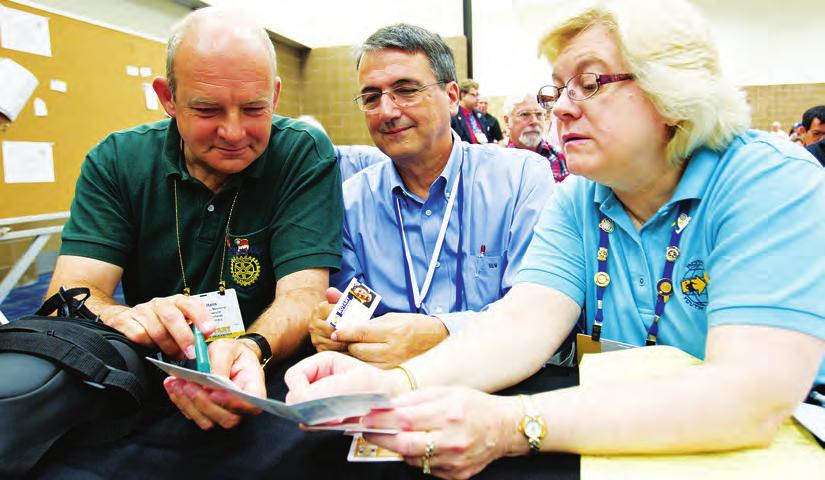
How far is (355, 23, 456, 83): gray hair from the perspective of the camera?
1982mm

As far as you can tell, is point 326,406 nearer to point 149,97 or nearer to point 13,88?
point 13,88

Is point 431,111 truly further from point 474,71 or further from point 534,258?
point 474,71

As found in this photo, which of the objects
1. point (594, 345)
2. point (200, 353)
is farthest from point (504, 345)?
point (200, 353)

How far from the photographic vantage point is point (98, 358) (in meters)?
0.88

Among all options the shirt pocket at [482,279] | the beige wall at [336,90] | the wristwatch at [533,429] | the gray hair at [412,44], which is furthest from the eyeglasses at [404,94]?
the beige wall at [336,90]

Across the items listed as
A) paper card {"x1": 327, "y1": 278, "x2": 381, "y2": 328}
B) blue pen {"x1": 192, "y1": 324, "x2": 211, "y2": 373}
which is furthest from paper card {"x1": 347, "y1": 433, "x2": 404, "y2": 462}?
paper card {"x1": 327, "y1": 278, "x2": 381, "y2": 328}

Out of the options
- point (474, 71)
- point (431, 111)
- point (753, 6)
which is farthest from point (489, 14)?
point (431, 111)

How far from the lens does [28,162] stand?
14.4 ft

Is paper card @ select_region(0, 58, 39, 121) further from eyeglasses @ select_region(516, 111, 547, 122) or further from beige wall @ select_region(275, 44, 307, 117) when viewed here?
beige wall @ select_region(275, 44, 307, 117)

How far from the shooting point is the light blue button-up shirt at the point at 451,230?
1848mm

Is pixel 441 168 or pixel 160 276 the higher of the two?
Result: pixel 441 168

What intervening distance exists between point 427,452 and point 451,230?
122 centimetres

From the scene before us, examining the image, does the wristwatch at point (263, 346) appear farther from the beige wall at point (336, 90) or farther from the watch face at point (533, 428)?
the beige wall at point (336, 90)

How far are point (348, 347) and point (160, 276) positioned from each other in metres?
0.79
